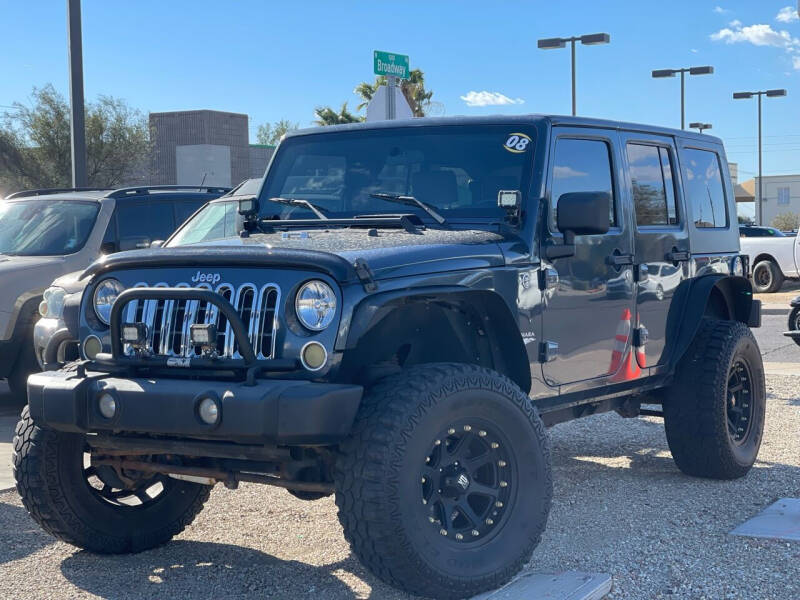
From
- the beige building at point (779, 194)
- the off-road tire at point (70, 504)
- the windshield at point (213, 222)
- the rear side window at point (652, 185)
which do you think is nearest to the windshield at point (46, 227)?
the windshield at point (213, 222)

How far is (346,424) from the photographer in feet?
12.8

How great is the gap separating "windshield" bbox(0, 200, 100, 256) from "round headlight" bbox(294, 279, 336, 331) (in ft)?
19.3

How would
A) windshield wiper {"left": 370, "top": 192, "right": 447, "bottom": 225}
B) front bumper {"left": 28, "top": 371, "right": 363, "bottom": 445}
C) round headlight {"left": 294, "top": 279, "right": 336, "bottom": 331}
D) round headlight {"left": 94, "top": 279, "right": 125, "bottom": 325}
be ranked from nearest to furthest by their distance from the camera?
front bumper {"left": 28, "top": 371, "right": 363, "bottom": 445}, round headlight {"left": 294, "top": 279, "right": 336, "bottom": 331}, round headlight {"left": 94, "top": 279, "right": 125, "bottom": 325}, windshield wiper {"left": 370, "top": 192, "right": 447, "bottom": 225}

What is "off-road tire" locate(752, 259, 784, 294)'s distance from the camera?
24.2 m

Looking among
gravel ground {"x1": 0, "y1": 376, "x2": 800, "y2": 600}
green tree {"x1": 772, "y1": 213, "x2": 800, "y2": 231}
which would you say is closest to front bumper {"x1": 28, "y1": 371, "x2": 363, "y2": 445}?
gravel ground {"x1": 0, "y1": 376, "x2": 800, "y2": 600}

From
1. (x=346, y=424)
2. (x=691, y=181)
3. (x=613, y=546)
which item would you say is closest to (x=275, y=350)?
(x=346, y=424)

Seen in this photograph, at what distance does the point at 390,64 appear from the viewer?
11648 millimetres

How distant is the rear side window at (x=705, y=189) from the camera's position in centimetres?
659

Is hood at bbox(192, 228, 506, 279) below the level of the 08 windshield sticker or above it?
below

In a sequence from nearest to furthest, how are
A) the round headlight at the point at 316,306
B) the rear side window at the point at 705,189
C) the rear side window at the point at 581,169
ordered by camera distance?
the round headlight at the point at 316,306 < the rear side window at the point at 581,169 < the rear side window at the point at 705,189

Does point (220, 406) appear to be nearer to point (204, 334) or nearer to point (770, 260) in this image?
point (204, 334)

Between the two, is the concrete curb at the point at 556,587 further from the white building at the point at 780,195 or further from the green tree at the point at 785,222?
the white building at the point at 780,195

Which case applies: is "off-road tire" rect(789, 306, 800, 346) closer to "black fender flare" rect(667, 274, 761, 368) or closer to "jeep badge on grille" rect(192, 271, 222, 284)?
"black fender flare" rect(667, 274, 761, 368)

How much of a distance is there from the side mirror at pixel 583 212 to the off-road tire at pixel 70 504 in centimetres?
222
